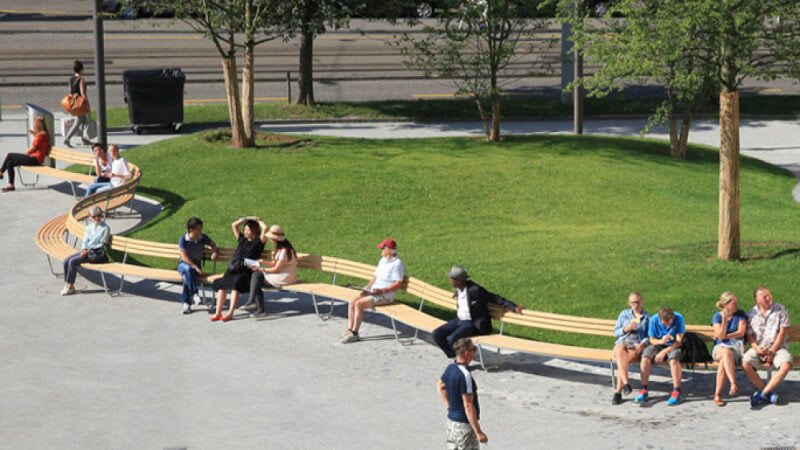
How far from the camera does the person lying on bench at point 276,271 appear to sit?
12789 mm

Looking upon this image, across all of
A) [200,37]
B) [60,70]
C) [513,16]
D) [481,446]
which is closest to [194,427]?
[481,446]

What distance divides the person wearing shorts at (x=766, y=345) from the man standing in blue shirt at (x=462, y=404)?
339 cm

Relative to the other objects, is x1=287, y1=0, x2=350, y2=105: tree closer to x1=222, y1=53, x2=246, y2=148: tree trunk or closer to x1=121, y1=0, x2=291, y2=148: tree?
x1=121, y1=0, x2=291, y2=148: tree

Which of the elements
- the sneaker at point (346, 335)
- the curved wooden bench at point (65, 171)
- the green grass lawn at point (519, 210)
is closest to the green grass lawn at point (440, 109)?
the green grass lawn at point (519, 210)

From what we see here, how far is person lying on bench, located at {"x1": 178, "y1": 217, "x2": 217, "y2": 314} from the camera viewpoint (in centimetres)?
1304

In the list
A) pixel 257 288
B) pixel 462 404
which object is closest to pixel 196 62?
pixel 257 288

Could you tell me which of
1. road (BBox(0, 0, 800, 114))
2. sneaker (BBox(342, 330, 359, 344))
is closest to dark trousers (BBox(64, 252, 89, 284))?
sneaker (BBox(342, 330, 359, 344))

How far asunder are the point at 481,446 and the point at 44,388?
4.50 metres

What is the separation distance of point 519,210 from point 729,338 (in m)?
7.30

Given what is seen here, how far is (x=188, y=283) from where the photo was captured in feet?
42.8

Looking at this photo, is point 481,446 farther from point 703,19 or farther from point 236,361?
point 703,19

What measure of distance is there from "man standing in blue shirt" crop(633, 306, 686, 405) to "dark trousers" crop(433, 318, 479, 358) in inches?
72.5

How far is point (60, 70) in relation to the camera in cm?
3225

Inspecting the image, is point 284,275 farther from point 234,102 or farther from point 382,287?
point 234,102
